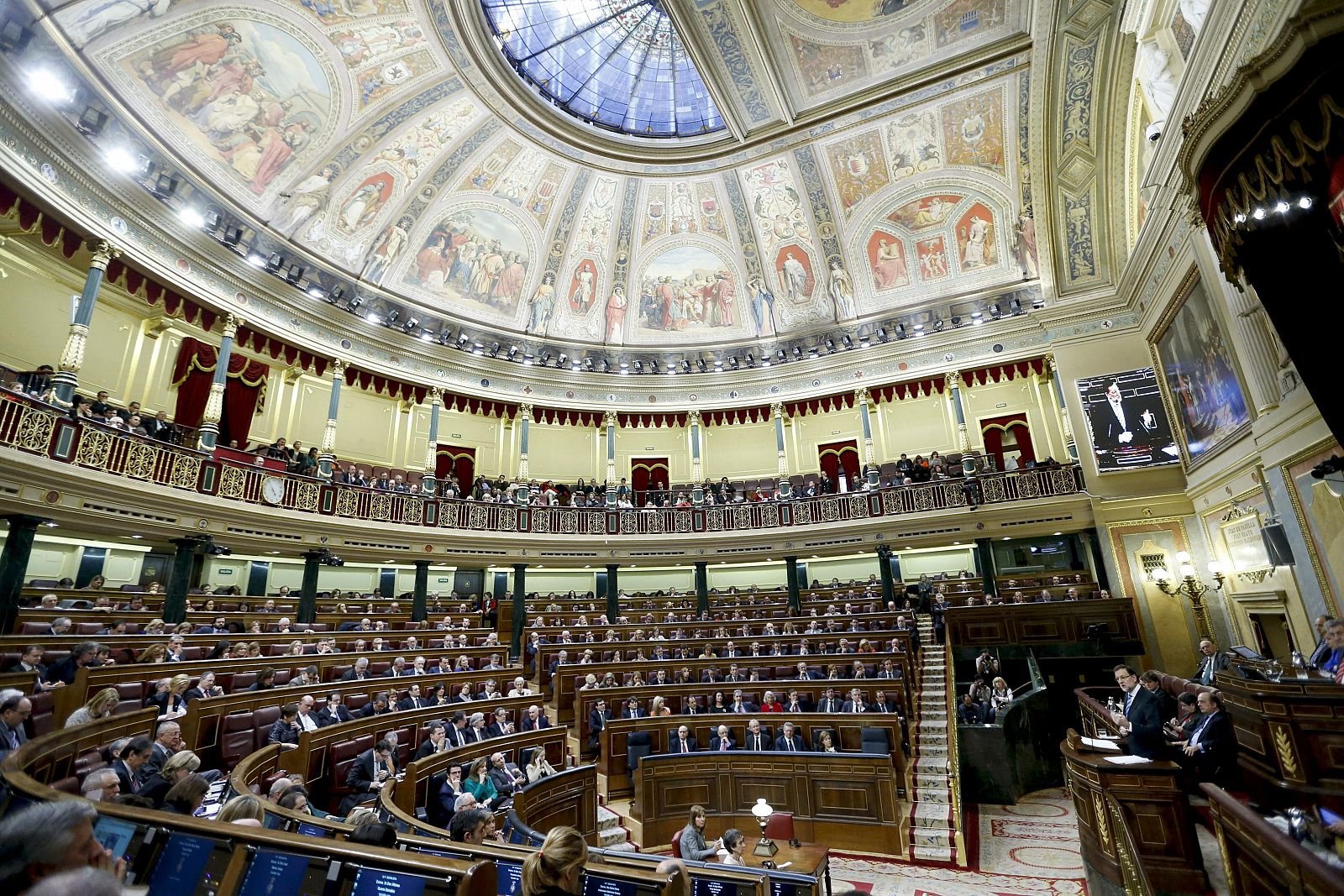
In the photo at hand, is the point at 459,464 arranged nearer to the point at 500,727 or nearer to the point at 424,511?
the point at 424,511

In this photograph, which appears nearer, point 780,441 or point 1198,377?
point 1198,377

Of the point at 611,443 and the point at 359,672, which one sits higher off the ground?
the point at 611,443

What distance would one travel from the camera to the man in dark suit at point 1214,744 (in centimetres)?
470

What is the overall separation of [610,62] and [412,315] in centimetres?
917

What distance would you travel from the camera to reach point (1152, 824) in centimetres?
424

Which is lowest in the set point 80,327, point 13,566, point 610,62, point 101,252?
point 13,566

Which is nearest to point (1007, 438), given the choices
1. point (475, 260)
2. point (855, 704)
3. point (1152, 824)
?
point (855, 704)

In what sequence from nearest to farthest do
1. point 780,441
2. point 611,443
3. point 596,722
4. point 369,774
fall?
point 369,774, point 596,722, point 780,441, point 611,443

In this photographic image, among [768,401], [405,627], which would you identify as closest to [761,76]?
[768,401]

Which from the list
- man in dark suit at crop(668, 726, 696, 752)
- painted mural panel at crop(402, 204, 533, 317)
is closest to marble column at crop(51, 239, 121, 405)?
painted mural panel at crop(402, 204, 533, 317)

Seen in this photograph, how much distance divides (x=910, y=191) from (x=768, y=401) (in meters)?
7.41

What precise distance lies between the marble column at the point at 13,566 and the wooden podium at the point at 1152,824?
1257cm

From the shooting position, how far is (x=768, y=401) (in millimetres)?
20328

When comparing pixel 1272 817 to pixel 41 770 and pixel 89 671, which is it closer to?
pixel 41 770
